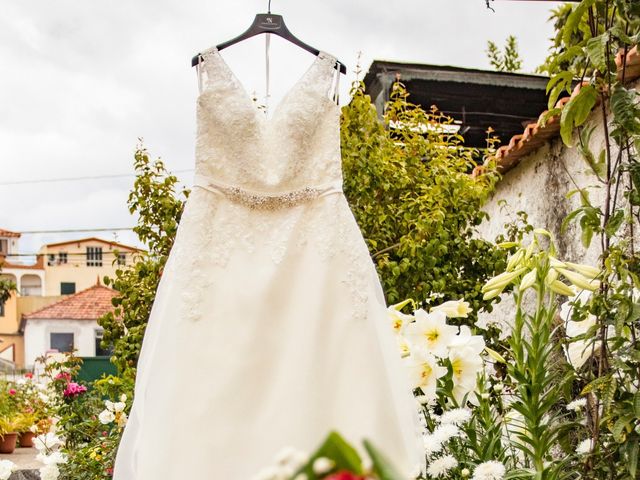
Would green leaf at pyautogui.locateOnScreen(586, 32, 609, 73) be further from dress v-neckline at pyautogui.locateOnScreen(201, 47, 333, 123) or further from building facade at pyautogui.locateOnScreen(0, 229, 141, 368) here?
building facade at pyautogui.locateOnScreen(0, 229, 141, 368)

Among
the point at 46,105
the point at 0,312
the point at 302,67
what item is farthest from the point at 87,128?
the point at 0,312

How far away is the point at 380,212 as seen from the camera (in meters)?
4.33

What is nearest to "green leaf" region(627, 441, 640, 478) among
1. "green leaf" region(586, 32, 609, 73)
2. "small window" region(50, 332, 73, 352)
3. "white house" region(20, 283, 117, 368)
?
"green leaf" region(586, 32, 609, 73)

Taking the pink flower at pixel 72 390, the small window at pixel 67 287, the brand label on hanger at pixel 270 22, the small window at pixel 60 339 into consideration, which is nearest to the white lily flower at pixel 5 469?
the pink flower at pixel 72 390

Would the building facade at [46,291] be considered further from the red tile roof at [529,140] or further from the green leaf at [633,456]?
the green leaf at [633,456]

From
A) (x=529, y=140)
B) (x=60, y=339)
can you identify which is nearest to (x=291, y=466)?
(x=529, y=140)

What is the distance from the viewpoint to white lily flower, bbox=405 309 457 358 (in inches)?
93.4

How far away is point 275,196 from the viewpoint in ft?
7.59

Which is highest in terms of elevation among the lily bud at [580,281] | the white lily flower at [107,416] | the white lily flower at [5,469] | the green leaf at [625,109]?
the green leaf at [625,109]

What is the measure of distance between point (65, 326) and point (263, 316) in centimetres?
3239

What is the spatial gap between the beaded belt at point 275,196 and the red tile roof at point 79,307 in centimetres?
2849

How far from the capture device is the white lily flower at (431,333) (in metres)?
2.37

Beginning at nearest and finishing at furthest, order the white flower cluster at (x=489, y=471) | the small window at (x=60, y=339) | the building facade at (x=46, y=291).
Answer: the white flower cluster at (x=489, y=471) < the building facade at (x=46, y=291) < the small window at (x=60, y=339)

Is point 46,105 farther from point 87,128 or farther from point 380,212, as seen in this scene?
point 380,212
